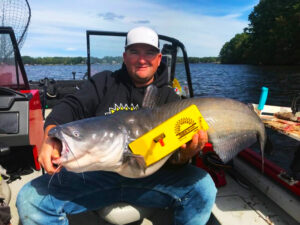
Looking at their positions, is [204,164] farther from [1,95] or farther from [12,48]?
[12,48]

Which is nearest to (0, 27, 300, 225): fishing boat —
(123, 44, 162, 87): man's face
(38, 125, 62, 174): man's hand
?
(38, 125, 62, 174): man's hand

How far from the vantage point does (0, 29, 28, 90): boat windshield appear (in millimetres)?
3248

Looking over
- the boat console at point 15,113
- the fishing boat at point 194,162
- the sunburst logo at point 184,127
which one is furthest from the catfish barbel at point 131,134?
the boat console at point 15,113

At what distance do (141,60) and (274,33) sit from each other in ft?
188

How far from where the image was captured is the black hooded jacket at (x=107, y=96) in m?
2.33

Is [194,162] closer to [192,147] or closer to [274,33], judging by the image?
[192,147]

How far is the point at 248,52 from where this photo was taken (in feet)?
197

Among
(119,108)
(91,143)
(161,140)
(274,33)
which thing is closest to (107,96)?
(119,108)

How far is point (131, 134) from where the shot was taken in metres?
1.91

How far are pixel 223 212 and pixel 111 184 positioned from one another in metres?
1.36

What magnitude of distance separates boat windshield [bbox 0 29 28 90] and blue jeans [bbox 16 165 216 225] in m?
2.12

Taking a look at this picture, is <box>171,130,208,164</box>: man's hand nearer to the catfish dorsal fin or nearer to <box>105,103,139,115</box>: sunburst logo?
the catfish dorsal fin

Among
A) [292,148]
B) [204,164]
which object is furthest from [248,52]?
[204,164]

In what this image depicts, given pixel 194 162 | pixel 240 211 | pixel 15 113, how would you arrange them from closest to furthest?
pixel 240 211
pixel 15 113
pixel 194 162
